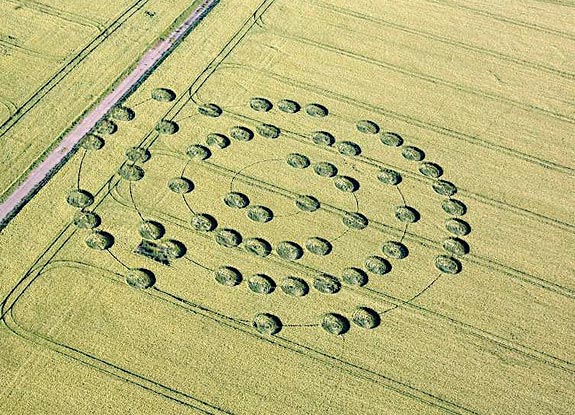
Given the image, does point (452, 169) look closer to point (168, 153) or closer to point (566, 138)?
point (566, 138)

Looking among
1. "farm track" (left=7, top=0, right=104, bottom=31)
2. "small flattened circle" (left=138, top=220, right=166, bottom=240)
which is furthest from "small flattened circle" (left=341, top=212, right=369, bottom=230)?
"farm track" (left=7, top=0, right=104, bottom=31)

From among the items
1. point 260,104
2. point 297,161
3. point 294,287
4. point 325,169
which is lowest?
point 294,287

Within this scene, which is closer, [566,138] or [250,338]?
[250,338]

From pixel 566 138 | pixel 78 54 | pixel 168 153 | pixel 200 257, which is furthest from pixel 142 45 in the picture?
pixel 566 138

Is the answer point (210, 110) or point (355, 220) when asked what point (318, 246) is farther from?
point (210, 110)

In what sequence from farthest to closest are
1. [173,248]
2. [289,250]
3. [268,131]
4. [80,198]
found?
[268,131], [80,198], [289,250], [173,248]

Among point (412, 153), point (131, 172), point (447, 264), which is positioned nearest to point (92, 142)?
point (131, 172)
